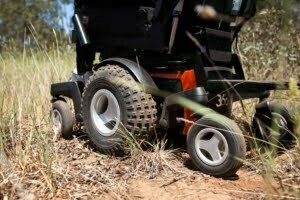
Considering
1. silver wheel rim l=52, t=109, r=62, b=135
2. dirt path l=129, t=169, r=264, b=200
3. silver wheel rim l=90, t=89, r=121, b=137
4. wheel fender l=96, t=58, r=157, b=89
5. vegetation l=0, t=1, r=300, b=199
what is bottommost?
dirt path l=129, t=169, r=264, b=200

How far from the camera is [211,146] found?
2.65 metres

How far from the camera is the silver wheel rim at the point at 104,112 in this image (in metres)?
3.07

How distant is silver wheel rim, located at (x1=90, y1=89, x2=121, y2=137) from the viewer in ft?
10.1

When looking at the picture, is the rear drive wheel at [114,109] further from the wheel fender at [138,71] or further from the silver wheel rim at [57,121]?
the silver wheel rim at [57,121]

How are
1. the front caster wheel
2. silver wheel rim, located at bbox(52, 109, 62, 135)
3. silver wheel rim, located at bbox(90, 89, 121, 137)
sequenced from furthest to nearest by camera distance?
1. silver wheel rim, located at bbox(52, 109, 62, 135)
2. silver wheel rim, located at bbox(90, 89, 121, 137)
3. the front caster wheel

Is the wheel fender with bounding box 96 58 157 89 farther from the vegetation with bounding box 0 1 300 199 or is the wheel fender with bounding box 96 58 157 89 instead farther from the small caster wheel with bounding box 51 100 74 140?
the small caster wheel with bounding box 51 100 74 140

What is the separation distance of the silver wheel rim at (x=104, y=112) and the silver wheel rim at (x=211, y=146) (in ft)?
2.05

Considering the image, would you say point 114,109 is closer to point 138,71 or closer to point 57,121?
point 138,71

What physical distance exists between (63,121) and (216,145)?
58.4 inches

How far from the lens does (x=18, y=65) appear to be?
5395 mm

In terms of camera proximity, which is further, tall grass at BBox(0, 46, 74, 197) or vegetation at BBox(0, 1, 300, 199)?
tall grass at BBox(0, 46, 74, 197)

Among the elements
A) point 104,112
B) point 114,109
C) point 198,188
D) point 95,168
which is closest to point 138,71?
point 114,109

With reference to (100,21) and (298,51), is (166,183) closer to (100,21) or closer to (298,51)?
(100,21)

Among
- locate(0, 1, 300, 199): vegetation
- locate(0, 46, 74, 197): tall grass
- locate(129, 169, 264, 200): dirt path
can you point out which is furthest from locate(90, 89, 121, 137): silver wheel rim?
locate(129, 169, 264, 200): dirt path
